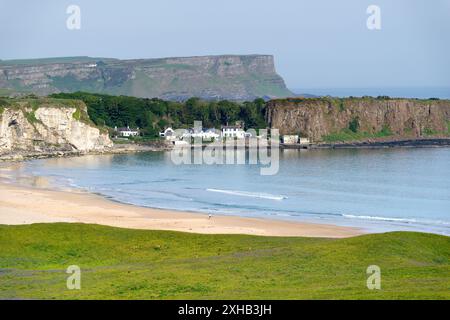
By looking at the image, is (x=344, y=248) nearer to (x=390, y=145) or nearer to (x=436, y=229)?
(x=436, y=229)

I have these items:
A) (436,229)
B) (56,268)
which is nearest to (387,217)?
(436,229)

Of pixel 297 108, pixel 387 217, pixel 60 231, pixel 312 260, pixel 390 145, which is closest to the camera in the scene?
pixel 312 260

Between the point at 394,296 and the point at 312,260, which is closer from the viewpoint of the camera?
the point at 394,296

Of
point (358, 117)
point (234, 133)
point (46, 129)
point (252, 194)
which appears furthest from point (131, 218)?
point (358, 117)

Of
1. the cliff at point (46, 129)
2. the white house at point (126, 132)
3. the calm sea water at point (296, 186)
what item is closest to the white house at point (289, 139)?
the white house at point (126, 132)

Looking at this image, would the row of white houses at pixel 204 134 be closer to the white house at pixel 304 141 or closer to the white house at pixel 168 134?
the white house at pixel 168 134

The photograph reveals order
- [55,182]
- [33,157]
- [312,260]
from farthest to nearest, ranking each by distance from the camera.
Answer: [33,157] → [55,182] → [312,260]

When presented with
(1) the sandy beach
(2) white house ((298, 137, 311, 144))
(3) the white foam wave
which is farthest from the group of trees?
(1) the sandy beach

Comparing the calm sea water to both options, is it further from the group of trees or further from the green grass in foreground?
the group of trees
